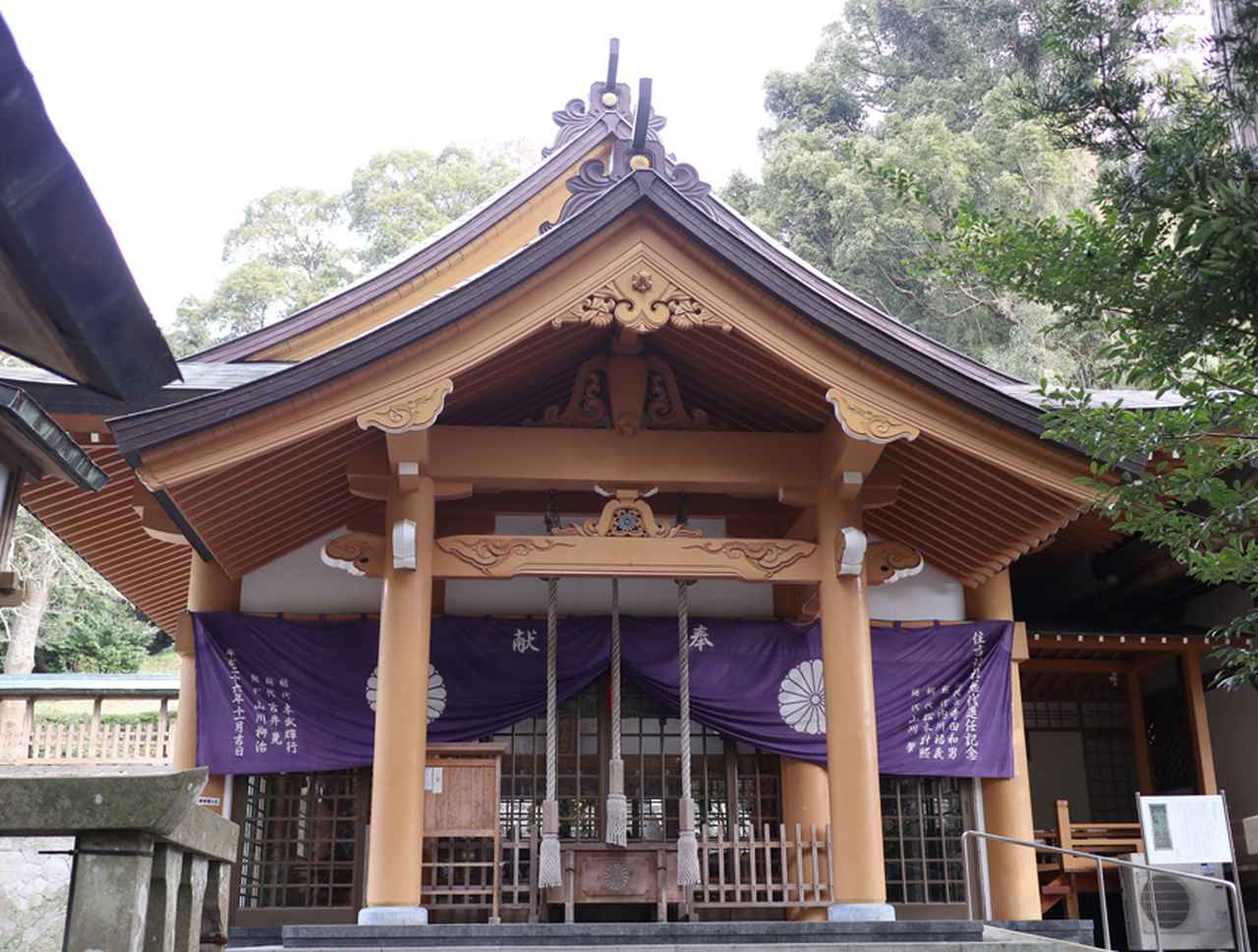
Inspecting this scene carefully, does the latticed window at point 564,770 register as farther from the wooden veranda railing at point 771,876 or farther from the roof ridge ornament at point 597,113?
the roof ridge ornament at point 597,113

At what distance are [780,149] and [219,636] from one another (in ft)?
83.8

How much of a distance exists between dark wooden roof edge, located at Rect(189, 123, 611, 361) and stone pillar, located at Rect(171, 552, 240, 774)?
6.81 feet

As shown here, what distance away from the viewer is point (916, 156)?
96.1 ft

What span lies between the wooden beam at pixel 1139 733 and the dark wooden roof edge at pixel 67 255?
10.3 metres

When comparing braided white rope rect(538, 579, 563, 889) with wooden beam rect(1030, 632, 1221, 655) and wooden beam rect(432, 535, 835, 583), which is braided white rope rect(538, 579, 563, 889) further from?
wooden beam rect(1030, 632, 1221, 655)

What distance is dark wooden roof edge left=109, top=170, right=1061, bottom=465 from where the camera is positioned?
→ 782 cm

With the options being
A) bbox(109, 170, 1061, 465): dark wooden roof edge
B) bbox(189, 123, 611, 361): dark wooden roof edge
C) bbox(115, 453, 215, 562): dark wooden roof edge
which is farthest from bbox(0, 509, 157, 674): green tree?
bbox(109, 170, 1061, 465): dark wooden roof edge

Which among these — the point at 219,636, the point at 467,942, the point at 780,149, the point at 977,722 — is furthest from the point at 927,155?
the point at 467,942

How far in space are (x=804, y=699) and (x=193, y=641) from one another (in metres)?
4.76

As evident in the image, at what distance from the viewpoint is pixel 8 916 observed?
1474 cm

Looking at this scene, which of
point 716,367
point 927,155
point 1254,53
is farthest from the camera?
point 927,155

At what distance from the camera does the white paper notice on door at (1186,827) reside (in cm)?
912

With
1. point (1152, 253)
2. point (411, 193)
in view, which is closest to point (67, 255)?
point (1152, 253)

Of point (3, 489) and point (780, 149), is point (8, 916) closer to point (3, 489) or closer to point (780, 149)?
point (3, 489)
